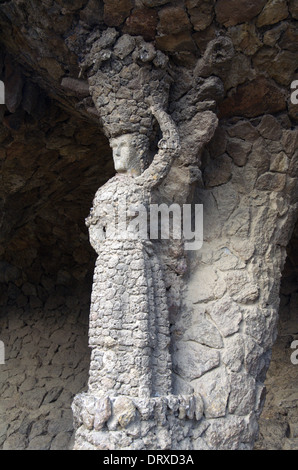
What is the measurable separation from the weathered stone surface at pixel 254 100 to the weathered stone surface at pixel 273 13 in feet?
0.89

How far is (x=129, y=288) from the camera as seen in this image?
6.68 feet

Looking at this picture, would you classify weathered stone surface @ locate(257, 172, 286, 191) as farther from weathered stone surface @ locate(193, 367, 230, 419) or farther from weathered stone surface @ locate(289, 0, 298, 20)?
weathered stone surface @ locate(193, 367, 230, 419)

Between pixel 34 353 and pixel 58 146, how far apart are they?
206 cm

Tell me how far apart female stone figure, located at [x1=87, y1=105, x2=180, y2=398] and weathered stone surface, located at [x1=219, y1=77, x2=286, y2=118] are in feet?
1.36

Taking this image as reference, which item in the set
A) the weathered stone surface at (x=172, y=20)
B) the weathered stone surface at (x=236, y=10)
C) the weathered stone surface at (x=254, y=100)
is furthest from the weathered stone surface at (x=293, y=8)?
the weathered stone surface at (x=172, y=20)

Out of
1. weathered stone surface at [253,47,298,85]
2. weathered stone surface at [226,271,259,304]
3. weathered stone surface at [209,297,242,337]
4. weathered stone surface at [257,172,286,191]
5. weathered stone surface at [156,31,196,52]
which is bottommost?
weathered stone surface at [209,297,242,337]

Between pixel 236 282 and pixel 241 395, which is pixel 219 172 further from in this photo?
pixel 241 395

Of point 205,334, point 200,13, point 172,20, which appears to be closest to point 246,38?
point 200,13

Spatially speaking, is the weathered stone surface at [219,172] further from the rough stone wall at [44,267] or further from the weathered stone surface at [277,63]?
the rough stone wall at [44,267]

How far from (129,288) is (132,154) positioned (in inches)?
24.5

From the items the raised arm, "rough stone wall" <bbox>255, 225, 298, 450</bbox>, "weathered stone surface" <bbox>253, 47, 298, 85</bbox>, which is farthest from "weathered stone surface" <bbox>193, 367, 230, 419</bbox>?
"rough stone wall" <bbox>255, 225, 298, 450</bbox>

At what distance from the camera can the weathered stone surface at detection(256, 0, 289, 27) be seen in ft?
6.96

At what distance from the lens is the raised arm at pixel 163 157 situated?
2.18m

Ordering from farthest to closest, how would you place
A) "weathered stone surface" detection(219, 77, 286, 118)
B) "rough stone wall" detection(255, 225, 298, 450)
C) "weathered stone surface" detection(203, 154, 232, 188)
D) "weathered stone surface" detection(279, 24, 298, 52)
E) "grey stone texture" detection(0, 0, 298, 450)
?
"rough stone wall" detection(255, 225, 298, 450) → "weathered stone surface" detection(203, 154, 232, 188) → "weathered stone surface" detection(219, 77, 286, 118) → "weathered stone surface" detection(279, 24, 298, 52) → "grey stone texture" detection(0, 0, 298, 450)
